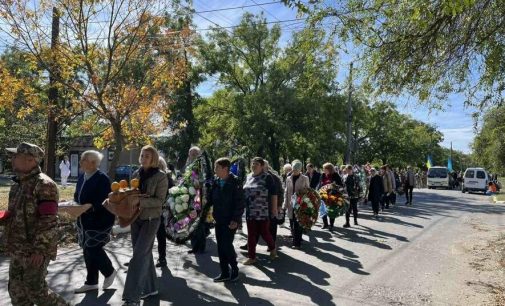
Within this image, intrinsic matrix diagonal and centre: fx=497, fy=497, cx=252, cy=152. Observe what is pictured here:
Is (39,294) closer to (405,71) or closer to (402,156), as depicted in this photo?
(405,71)

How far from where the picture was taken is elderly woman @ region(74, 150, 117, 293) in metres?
6.05

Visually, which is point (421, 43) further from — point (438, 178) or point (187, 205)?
point (438, 178)

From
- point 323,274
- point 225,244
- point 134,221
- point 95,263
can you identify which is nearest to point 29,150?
point 134,221

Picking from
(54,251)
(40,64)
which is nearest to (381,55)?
(54,251)

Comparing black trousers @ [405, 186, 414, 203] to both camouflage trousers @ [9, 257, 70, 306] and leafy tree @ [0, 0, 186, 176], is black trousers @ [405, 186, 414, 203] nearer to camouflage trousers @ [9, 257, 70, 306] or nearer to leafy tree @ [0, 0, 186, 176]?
leafy tree @ [0, 0, 186, 176]

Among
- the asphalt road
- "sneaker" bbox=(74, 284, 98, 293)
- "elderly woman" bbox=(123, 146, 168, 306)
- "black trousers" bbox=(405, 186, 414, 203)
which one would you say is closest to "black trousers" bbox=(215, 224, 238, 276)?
the asphalt road

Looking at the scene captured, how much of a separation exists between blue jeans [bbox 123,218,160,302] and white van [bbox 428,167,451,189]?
38346 mm

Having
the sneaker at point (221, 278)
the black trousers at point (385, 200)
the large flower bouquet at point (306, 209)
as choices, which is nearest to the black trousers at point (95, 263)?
the sneaker at point (221, 278)

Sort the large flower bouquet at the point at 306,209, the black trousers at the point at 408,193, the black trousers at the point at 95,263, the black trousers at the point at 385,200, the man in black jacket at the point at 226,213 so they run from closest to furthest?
1. the black trousers at the point at 95,263
2. the man in black jacket at the point at 226,213
3. the large flower bouquet at the point at 306,209
4. the black trousers at the point at 385,200
5. the black trousers at the point at 408,193

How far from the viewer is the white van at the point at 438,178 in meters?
40.6

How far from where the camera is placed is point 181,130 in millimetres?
29031

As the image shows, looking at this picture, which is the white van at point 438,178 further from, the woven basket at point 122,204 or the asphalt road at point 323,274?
the woven basket at point 122,204

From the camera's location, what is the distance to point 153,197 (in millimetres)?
5793

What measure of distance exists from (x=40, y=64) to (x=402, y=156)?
5532 centimetres
